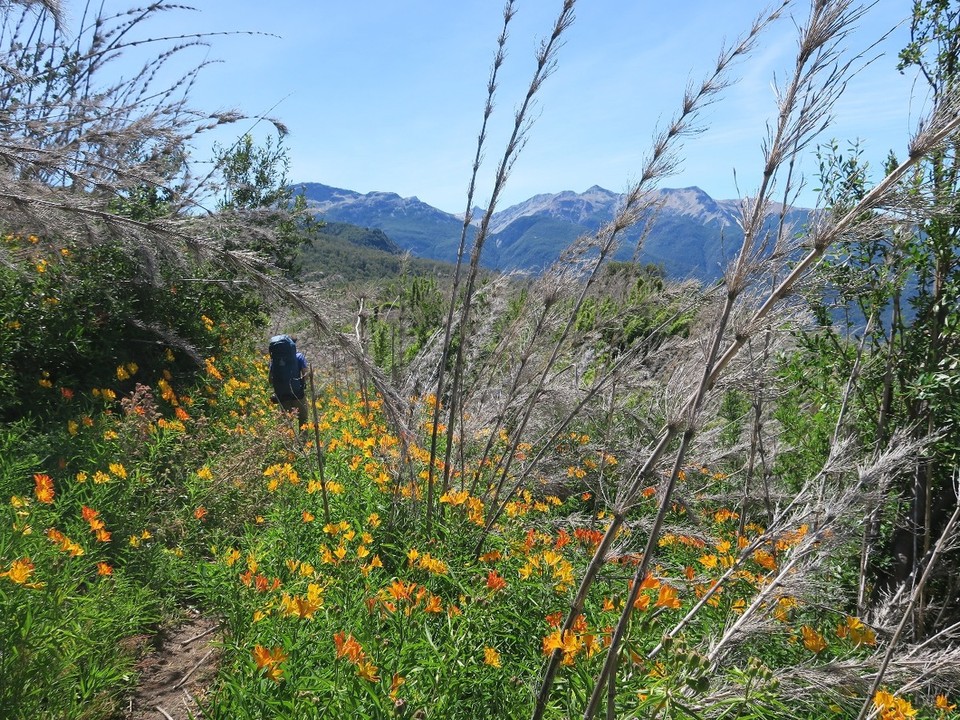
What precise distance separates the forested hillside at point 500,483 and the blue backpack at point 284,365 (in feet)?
2.10

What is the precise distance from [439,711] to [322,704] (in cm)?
39

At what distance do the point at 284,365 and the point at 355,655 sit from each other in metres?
3.89

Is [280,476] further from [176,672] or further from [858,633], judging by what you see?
[858,633]

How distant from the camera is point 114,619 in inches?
92.8

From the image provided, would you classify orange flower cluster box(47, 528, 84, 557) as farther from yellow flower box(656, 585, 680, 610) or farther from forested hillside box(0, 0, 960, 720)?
yellow flower box(656, 585, 680, 610)

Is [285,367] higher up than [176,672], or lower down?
higher up

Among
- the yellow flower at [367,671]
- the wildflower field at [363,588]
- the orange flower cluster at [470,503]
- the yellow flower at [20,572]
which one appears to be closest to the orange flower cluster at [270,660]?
the wildflower field at [363,588]

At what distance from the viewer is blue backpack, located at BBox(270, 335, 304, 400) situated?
5.20 m

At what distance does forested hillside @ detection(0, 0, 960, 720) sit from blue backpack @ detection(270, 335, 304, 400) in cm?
64

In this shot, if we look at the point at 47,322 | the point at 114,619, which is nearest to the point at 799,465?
the point at 114,619

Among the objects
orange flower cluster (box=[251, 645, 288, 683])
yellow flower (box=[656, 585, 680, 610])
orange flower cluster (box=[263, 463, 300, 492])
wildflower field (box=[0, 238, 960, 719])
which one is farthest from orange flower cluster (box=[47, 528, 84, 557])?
yellow flower (box=[656, 585, 680, 610])

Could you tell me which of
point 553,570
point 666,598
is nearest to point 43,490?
point 553,570

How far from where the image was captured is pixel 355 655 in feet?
5.62

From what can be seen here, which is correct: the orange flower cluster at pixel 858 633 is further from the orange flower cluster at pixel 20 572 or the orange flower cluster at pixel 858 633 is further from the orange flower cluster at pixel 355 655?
the orange flower cluster at pixel 20 572
